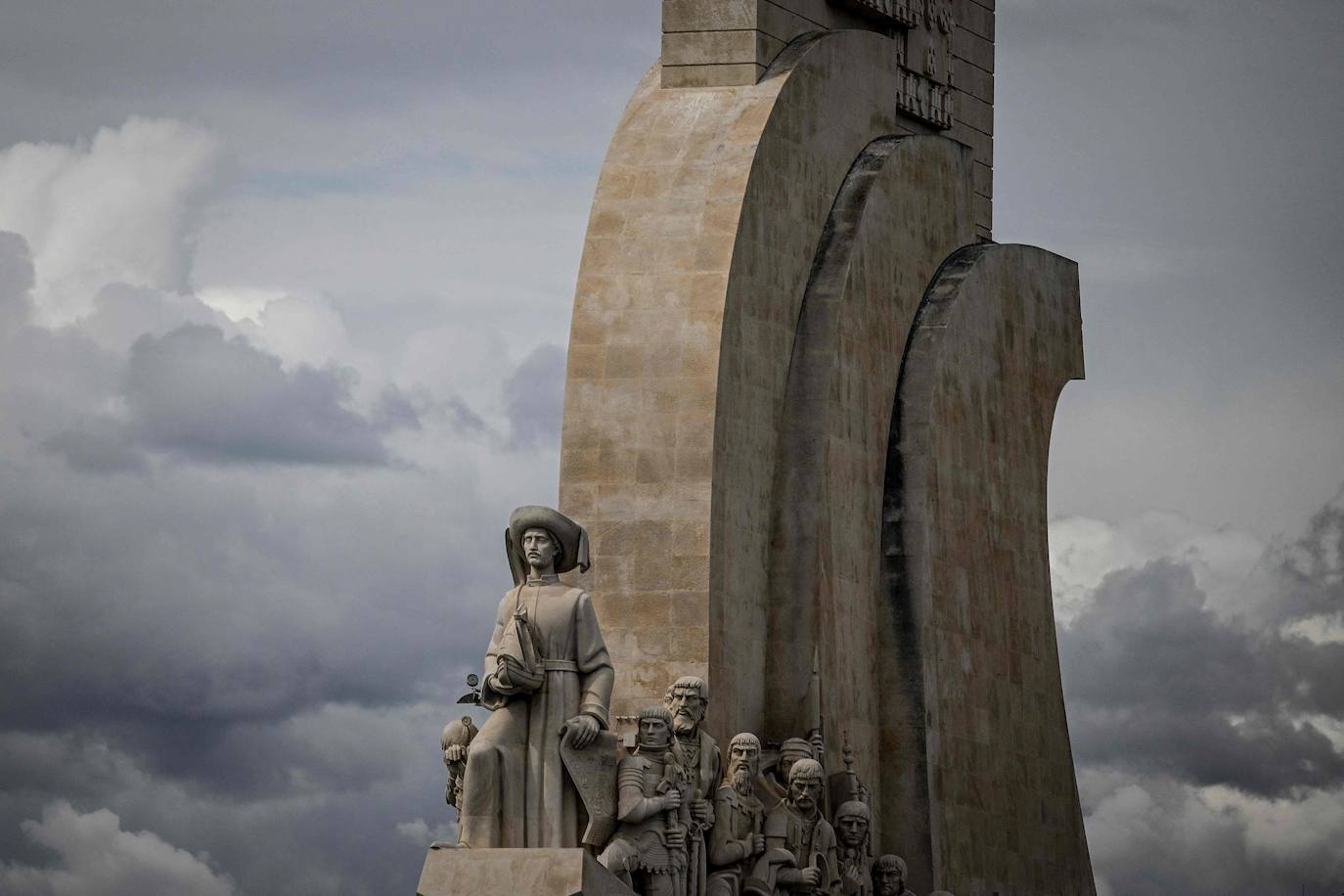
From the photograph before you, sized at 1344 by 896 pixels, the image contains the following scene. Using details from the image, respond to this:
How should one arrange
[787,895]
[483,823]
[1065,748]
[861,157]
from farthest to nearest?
[1065,748], [861,157], [787,895], [483,823]

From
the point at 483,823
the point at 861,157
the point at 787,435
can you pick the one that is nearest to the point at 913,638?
the point at 787,435

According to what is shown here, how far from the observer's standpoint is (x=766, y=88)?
22688 mm

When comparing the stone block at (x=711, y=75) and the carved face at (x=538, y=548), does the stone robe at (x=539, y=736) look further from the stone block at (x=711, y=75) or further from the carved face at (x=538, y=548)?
the stone block at (x=711, y=75)

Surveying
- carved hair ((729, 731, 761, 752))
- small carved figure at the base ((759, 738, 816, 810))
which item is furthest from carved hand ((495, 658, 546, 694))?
small carved figure at the base ((759, 738, 816, 810))

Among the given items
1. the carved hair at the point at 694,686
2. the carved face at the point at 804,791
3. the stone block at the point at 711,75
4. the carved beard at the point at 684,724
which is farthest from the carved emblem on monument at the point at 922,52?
the carved beard at the point at 684,724

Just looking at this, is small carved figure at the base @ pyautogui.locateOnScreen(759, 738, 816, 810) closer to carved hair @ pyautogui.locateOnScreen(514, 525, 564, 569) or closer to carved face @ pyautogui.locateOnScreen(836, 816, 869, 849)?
carved face @ pyautogui.locateOnScreen(836, 816, 869, 849)

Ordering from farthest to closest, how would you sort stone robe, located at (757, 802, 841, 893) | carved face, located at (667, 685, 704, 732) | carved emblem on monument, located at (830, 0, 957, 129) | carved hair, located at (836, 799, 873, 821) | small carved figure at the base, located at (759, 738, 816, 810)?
1. carved emblem on monument, located at (830, 0, 957, 129)
2. carved hair, located at (836, 799, 873, 821)
3. small carved figure at the base, located at (759, 738, 816, 810)
4. stone robe, located at (757, 802, 841, 893)
5. carved face, located at (667, 685, 704, 732)

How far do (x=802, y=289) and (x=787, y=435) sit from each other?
3.64 feet

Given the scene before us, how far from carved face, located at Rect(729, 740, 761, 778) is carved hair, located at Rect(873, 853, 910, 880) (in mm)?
1963

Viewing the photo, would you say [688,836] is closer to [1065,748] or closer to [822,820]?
[822,820]

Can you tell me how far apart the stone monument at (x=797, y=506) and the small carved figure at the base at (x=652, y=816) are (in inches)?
1.7

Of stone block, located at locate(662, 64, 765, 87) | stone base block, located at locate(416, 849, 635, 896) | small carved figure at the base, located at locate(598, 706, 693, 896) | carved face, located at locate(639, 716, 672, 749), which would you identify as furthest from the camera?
stone block, located at locate(662, 64, 765, 87)

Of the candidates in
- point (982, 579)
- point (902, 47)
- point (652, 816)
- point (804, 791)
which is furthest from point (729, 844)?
point (902, 47)

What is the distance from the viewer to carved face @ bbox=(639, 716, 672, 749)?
64.6ft
